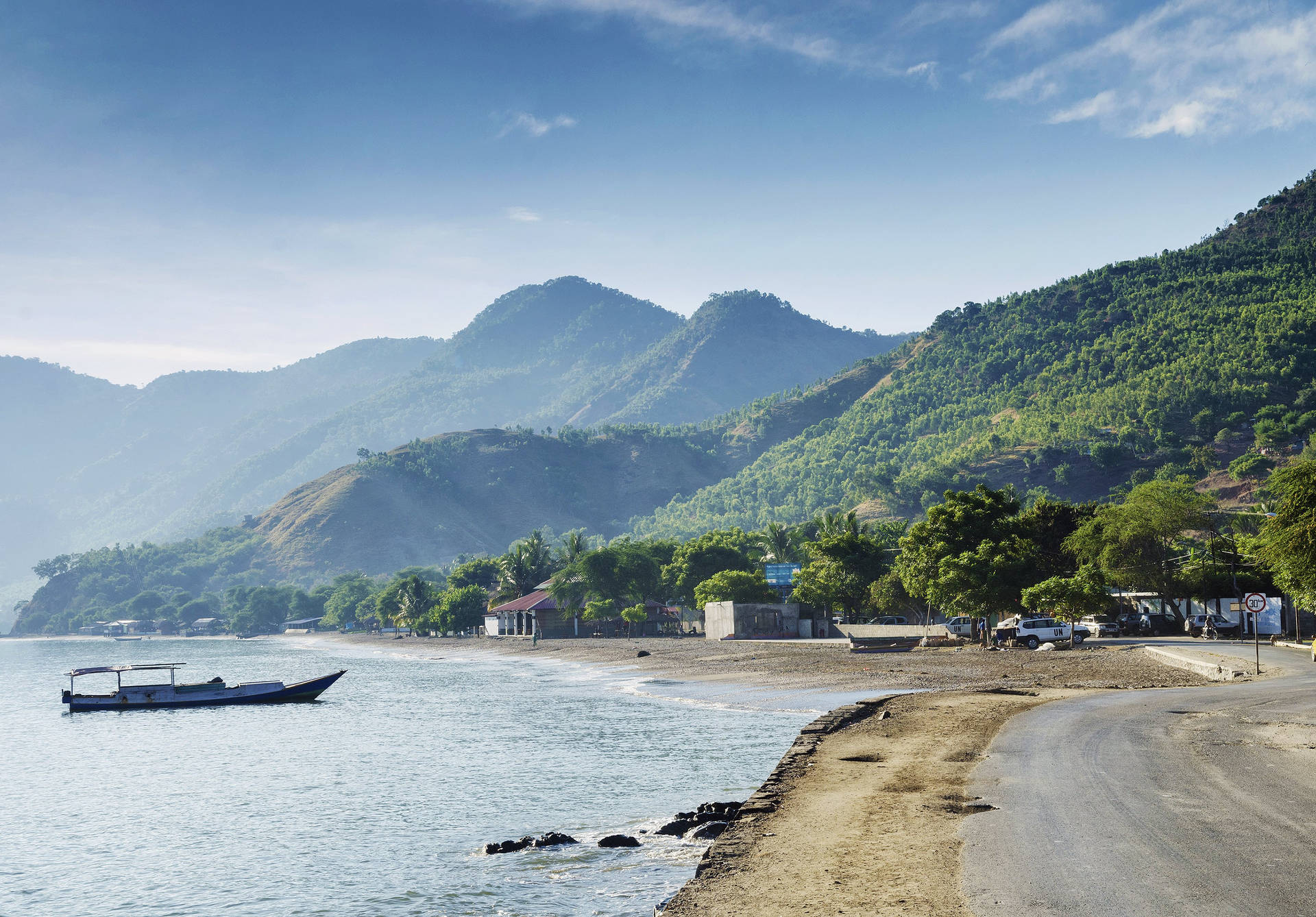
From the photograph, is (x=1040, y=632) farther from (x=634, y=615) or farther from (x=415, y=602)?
(x=415, y=602)

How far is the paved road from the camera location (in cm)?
1155

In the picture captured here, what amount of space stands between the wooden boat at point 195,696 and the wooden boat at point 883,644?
39.9 m

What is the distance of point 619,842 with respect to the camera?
20.7 metres

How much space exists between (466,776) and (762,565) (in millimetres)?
103755

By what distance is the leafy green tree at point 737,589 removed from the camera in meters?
111

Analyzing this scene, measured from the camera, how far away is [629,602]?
141 meters

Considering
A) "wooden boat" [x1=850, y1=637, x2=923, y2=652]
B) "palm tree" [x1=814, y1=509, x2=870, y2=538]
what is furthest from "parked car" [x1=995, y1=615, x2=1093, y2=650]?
"palm tree" [x1=814, y1=509, x2=870, y2=538]

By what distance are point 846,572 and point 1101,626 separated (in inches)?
1018

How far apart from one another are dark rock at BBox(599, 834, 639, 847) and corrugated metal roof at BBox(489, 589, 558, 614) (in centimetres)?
11937

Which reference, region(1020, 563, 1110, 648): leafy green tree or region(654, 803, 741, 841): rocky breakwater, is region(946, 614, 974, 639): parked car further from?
region(654, 803, 741, 841): rocky breakwater

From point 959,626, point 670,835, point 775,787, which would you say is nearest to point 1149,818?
point 775,787

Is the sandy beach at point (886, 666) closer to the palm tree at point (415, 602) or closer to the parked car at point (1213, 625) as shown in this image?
the parked car at point (1213, 625)

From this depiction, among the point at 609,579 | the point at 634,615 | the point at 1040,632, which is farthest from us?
the point at 609,579

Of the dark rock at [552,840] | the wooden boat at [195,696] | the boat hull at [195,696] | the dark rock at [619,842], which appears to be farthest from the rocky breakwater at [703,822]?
the boat hull at [195,696]
